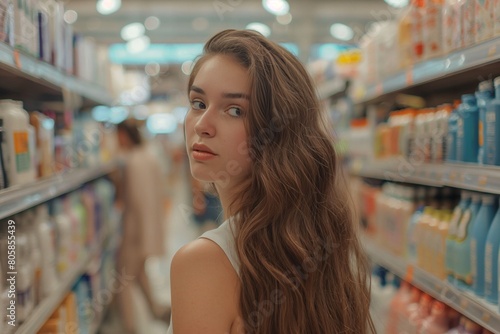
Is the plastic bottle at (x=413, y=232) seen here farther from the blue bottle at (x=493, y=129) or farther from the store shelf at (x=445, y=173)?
the blue bottle at (x=493, y=129)

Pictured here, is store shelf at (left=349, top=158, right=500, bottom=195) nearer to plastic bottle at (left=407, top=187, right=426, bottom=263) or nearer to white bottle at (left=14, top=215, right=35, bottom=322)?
plastic bottle at (left=407, top=187, right=426, bottom=263)

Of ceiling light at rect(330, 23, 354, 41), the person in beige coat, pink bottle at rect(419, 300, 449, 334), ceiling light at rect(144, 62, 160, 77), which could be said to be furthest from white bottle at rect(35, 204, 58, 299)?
ceiling light at rect(144, 62, 160, 77)

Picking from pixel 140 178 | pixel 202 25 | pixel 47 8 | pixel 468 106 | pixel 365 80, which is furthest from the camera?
pixel 202 25

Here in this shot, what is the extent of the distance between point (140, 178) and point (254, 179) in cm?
347

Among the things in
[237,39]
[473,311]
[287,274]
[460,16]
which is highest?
[460,16]

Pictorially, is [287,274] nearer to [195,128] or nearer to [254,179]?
[254,179]

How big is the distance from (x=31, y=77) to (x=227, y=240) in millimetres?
1338

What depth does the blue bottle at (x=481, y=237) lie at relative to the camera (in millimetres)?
1972

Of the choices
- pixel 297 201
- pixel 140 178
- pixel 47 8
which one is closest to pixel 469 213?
Result: pixel 297 201

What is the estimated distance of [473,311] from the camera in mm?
1931

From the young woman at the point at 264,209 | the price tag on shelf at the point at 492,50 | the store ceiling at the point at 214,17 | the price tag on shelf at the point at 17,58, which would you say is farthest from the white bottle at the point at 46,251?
the store ceiling at the point at 214,17

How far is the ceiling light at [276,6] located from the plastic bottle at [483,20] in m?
5.43

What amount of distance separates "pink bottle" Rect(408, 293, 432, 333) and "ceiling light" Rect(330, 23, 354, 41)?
616 cm

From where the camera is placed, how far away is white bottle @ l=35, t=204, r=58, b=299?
7.58 ft
